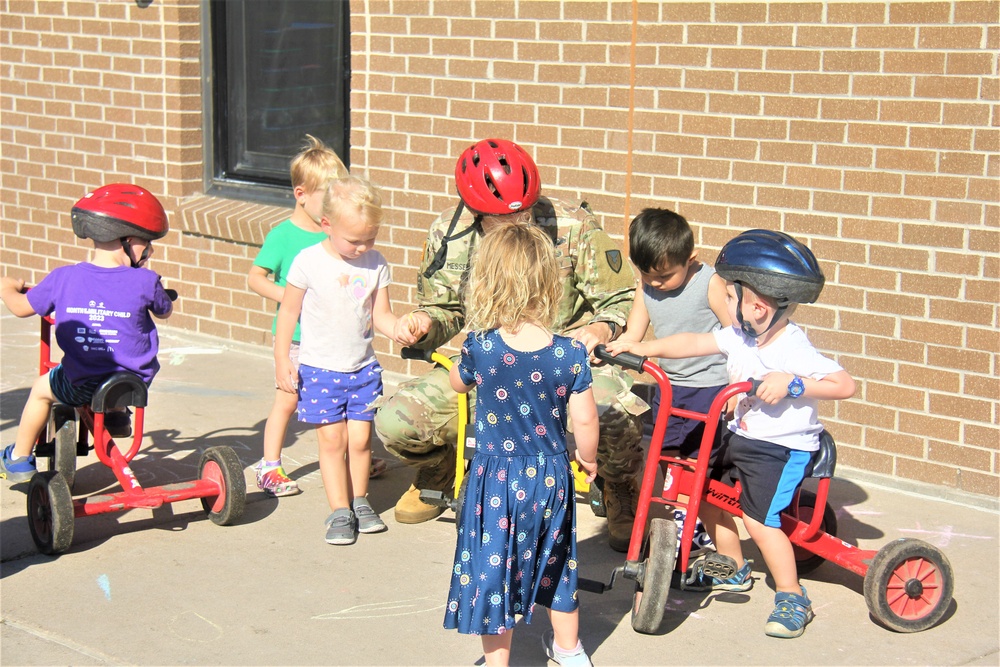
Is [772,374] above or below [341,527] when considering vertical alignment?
above

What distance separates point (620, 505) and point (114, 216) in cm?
242

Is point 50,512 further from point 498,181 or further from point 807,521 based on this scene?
point 807,521

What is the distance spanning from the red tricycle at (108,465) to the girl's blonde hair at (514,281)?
6.20 ft

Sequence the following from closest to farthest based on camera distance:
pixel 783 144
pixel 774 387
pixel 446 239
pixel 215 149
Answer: pixel 774 387
pixel 446 239
pixel 783 144
pixel 215 149

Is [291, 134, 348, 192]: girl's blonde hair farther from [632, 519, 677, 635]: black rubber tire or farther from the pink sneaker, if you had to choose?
[632, 519, 677, 635]: black rubber tire

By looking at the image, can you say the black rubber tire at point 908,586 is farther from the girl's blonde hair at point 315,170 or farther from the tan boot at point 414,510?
the girl's blonde hair at point 315,170

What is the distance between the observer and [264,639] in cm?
413

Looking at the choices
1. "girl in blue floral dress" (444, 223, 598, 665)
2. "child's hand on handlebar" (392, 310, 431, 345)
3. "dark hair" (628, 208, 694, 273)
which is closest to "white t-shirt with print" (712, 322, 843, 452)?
"dark hair" (628, 208, 694, 273)

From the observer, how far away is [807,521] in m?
4.69

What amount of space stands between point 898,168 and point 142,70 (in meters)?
5.38

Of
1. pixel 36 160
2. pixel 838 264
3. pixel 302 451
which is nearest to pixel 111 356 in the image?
pixel 302 451

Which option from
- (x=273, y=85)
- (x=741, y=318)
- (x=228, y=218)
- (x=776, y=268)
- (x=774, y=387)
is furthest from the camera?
(x=273, y=85)

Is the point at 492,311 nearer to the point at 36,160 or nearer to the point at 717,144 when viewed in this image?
the point at 717,144

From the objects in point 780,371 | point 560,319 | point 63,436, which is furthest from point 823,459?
point 63,436
